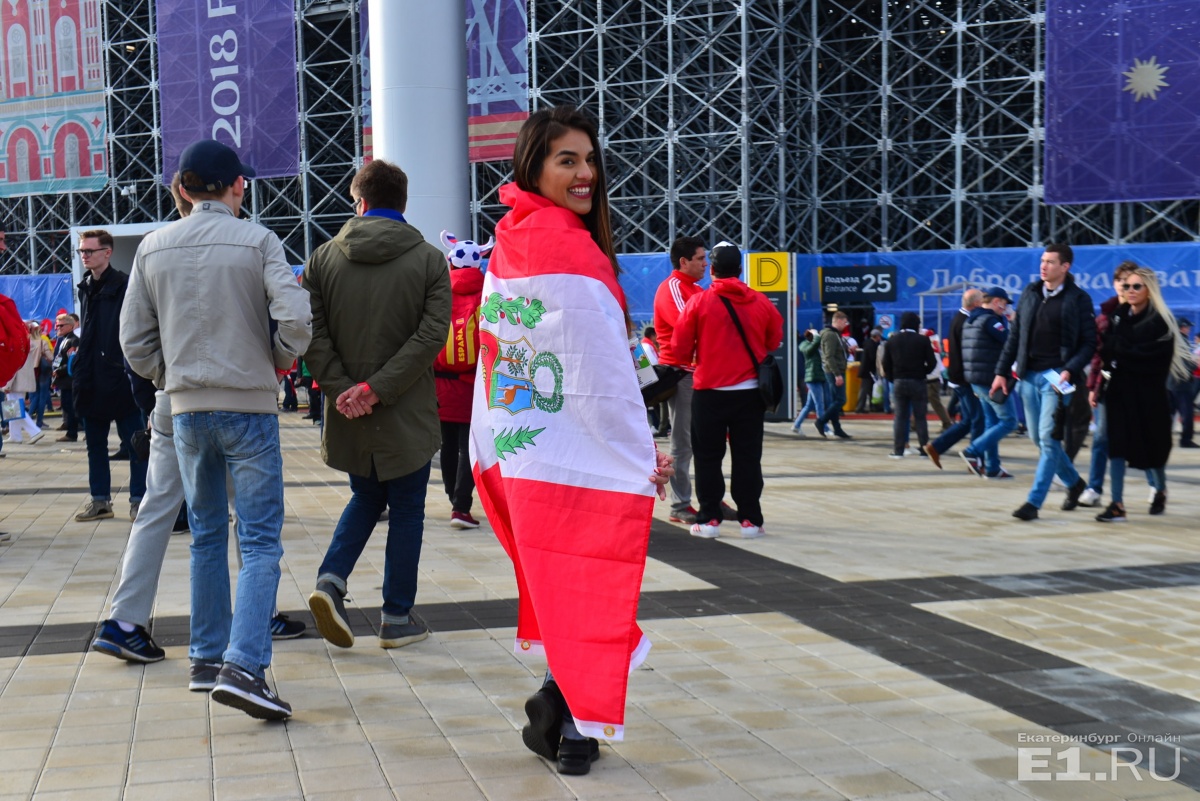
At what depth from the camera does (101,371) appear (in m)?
7.73

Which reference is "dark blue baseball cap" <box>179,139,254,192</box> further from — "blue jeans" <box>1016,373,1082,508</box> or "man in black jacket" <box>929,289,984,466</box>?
"man in black jacket" <box>929,289,984,466</box>

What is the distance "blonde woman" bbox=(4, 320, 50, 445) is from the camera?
14.6 m

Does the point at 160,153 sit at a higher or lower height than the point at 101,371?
higher

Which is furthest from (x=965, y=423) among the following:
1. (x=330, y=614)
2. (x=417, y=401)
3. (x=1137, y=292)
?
(x=330, y=614)

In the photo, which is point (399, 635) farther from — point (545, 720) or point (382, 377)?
point (545, 720)

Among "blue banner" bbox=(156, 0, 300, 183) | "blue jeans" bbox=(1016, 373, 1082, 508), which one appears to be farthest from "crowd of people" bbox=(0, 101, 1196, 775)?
"blue banner" bbox=(156, 0, 300, 183)

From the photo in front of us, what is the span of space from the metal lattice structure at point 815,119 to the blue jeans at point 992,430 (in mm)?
13644

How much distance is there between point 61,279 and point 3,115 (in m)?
3.92

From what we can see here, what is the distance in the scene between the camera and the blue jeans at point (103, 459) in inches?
316

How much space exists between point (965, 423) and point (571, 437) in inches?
347

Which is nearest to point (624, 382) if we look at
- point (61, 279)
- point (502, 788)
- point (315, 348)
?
point (502, 788)

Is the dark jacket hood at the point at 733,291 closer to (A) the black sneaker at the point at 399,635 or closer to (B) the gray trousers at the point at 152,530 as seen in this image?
(A) the black sneaker at the point at 399,635

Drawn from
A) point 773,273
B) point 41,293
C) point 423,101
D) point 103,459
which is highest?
point 423,101

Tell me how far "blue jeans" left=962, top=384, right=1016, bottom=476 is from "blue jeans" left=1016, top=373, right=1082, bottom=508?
A: 178 cm
